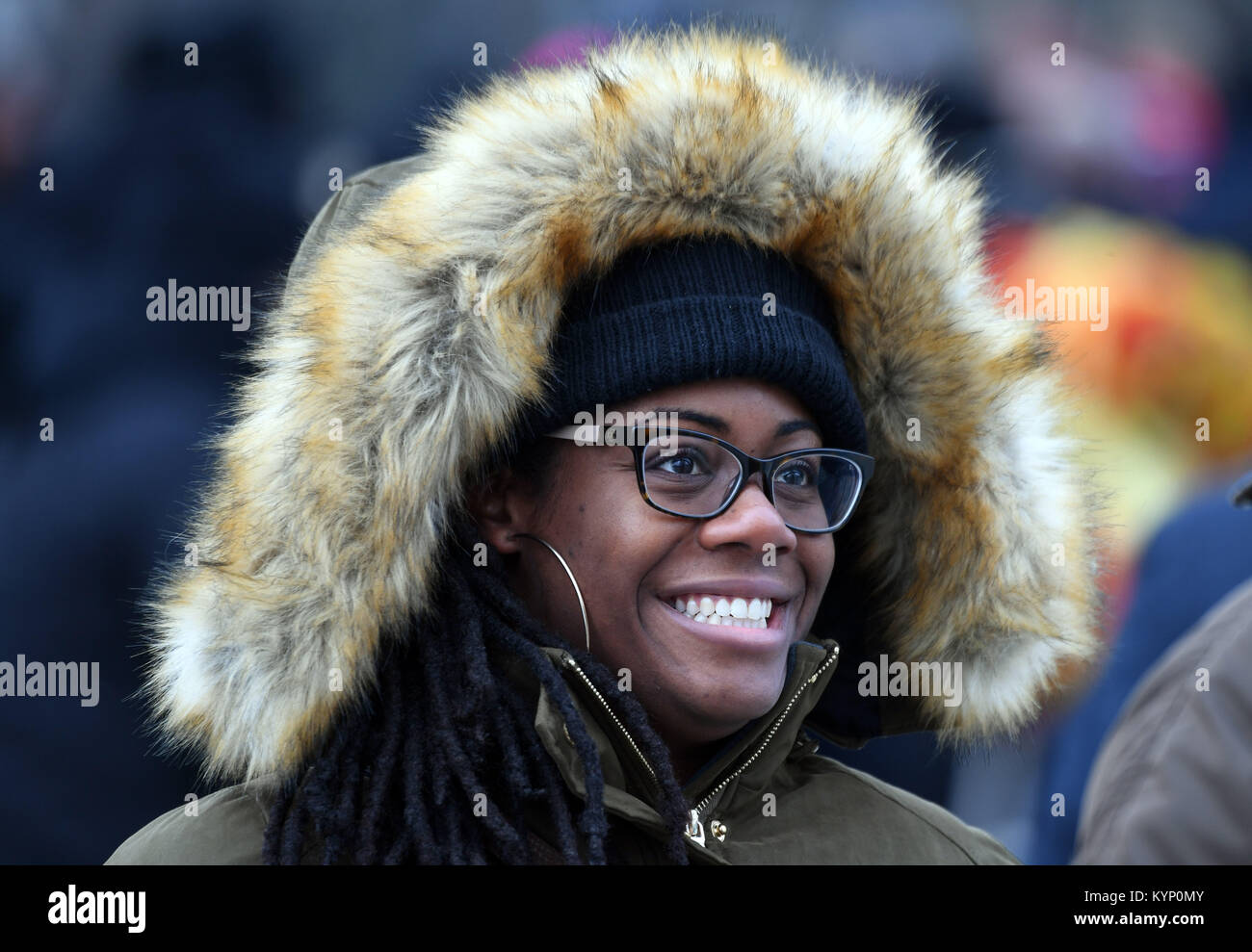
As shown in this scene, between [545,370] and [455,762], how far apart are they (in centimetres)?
57

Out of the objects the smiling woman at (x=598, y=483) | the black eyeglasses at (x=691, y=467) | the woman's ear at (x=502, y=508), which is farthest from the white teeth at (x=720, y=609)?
the woman's ear at (x=502, y=508)

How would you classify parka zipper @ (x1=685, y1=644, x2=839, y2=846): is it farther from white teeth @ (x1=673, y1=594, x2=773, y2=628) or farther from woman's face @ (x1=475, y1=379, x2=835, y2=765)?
white teeth @ (x1=673, y1=594, x2=773, y2=628)

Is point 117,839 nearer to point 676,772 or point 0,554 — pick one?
point 0,554

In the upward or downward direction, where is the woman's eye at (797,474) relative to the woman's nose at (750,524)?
upward

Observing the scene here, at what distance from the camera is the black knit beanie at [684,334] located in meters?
1.94

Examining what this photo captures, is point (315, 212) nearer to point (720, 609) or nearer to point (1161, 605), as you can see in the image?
point (720, 609)

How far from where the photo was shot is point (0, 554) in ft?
9.61

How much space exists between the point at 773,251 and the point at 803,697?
27.6 inches

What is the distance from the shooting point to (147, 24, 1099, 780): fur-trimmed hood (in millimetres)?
1834

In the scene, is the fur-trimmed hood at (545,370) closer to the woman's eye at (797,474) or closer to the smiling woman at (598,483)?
the smiling woman at (598,483)

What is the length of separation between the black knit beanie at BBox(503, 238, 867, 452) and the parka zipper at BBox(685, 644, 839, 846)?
400mm

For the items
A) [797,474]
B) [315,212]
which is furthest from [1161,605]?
[315,212]

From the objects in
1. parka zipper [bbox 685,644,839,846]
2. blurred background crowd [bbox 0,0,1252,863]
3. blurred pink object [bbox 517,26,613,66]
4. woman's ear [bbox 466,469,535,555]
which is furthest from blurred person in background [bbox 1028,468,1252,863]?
blurred pink object [bbox 517,26,613,66]
